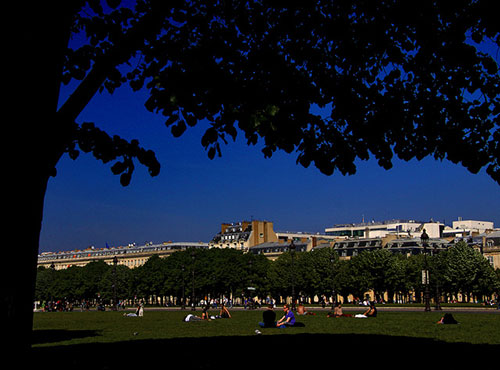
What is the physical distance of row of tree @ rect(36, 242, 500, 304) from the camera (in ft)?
309

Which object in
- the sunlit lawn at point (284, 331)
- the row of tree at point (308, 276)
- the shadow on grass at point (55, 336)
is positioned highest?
the row of tree at point (308, 276)

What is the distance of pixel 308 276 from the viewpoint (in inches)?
4094

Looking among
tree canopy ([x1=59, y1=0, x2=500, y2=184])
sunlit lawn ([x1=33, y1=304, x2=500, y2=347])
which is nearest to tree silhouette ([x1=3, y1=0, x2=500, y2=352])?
tree canopy ([x1=59, y1=0, x2=500, y2=184])

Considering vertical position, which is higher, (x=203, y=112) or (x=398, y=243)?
(x=398, y=243)

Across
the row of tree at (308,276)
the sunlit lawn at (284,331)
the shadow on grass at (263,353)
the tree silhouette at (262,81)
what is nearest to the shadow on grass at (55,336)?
the sunlit lawn at (284,331)

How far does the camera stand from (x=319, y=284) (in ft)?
338

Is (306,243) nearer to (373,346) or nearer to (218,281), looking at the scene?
(218,281)

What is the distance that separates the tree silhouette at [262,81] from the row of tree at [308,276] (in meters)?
72.6

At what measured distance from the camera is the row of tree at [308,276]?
94.3 metres

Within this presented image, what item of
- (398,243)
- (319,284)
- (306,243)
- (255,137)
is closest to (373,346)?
(255,137)

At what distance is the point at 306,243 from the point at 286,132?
146366mm

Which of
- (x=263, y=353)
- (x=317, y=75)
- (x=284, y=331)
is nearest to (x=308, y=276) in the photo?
(x=284, y=331)

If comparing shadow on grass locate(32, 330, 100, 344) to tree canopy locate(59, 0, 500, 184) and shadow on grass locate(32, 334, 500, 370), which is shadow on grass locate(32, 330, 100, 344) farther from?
tree canopy locate(59, 0, 500, 184)

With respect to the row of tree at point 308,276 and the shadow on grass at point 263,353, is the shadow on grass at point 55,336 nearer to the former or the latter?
the shadow on grass at point 263,353
